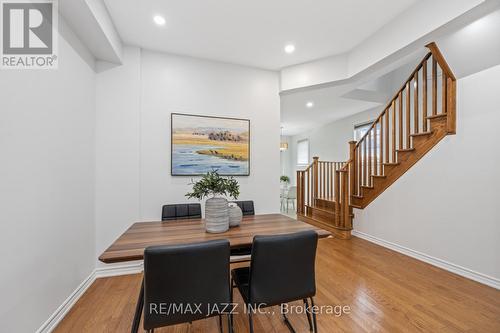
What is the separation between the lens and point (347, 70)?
9.90ft

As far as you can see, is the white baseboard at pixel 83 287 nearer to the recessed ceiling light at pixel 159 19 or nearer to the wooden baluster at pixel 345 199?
the recessed ceiling light at pixel 159 19

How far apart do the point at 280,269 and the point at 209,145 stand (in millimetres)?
2029

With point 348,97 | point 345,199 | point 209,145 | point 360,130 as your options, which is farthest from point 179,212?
point 360,130

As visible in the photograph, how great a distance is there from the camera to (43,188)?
1.57 m

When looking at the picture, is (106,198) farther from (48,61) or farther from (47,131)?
(48,61)

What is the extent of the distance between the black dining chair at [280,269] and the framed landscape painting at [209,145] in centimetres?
185

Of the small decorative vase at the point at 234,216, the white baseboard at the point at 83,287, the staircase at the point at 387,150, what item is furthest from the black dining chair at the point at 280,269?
the staircase at the point at 387,150

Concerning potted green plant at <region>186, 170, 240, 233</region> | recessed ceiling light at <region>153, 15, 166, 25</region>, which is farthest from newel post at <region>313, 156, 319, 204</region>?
recessed ceiling light at <region>153, 15, 166, 25</region>

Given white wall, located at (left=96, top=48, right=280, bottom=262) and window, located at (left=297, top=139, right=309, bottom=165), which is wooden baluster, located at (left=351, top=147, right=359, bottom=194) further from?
window, located at (left=297, top=139, right=309, bottom=165)

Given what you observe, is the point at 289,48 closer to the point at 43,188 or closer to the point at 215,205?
the point at 215,205

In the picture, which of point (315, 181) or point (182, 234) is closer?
point (182, 234)

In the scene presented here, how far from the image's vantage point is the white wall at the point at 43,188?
1273 millimetres

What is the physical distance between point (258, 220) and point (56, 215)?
1.73 metres

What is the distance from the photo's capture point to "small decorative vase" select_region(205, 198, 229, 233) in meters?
1.69
